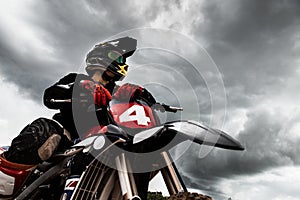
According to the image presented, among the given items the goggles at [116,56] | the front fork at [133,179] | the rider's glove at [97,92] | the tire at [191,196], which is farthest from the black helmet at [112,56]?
the tire at [191,196]

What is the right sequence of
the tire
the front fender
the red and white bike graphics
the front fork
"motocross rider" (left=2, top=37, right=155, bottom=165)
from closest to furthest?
1. the tire
2. the front fender
3. the front fork
4. the red and white bike graphics
5. "motocross rider" (left=2, top=37, right=155, bottom=165)

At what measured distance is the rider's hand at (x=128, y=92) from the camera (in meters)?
4.42

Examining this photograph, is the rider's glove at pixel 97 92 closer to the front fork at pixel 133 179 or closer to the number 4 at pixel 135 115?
the number 4 at pixel 135 115

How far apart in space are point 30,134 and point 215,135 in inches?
91.7

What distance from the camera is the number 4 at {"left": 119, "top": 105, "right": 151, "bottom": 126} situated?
394 cm

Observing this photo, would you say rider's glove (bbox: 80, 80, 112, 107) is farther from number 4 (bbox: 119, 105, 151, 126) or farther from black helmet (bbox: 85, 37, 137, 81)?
black helmet (bbox: 85, 37, 137, 81)

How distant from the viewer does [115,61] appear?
192 inches

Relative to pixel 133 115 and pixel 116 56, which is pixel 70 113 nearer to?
pixel 133 115

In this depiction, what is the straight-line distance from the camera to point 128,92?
4.45 meters

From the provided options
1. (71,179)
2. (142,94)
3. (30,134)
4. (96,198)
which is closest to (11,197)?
(30,134)

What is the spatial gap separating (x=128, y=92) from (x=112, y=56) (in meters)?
0.71

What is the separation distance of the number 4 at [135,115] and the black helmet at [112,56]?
0.92m

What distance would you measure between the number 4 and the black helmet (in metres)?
0.92

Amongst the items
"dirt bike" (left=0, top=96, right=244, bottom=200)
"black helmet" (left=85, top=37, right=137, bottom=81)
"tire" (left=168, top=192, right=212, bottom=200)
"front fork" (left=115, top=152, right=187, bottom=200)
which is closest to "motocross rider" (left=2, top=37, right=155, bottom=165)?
"black helmet" (left=85, top=37, right=137, bottom=81)
